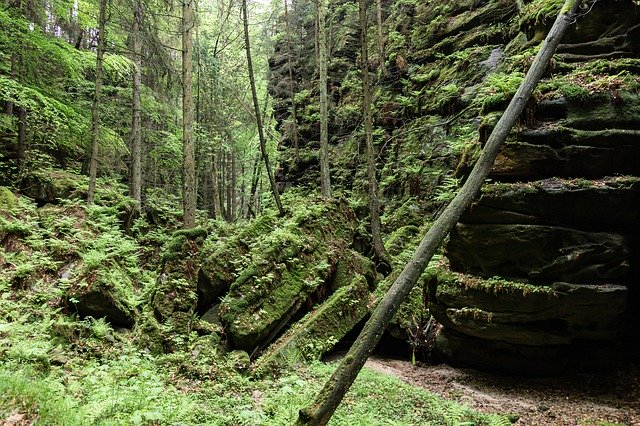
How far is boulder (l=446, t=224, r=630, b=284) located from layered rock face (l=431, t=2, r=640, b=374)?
0.07 ft

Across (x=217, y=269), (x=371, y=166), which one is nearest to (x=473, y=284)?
(x=371, y=166)

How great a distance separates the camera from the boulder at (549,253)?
320 inches

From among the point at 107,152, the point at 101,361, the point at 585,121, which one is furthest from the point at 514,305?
the point at 107,152

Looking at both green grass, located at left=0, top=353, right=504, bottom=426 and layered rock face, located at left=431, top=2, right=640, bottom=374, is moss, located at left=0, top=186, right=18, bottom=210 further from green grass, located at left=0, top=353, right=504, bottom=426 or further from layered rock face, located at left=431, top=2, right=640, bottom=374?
layered rock face, located at left=431, top=2, right=640, bottom=374

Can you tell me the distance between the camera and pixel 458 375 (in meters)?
10.1

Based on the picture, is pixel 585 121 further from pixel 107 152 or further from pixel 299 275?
pixel 107 152

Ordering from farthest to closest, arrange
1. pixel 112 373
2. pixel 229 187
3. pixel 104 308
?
pixel 229 187 → pixel 104 308 → pixel 112 373

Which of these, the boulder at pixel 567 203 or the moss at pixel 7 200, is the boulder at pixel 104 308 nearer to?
the moss at pixel 7 200

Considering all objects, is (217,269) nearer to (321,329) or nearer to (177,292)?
(177,292)

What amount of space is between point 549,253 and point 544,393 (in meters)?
3.37

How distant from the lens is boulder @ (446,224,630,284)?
8.12 metres

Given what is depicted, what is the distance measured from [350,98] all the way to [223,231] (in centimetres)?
1176

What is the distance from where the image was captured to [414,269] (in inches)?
256

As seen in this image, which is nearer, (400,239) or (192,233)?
(192,233)
